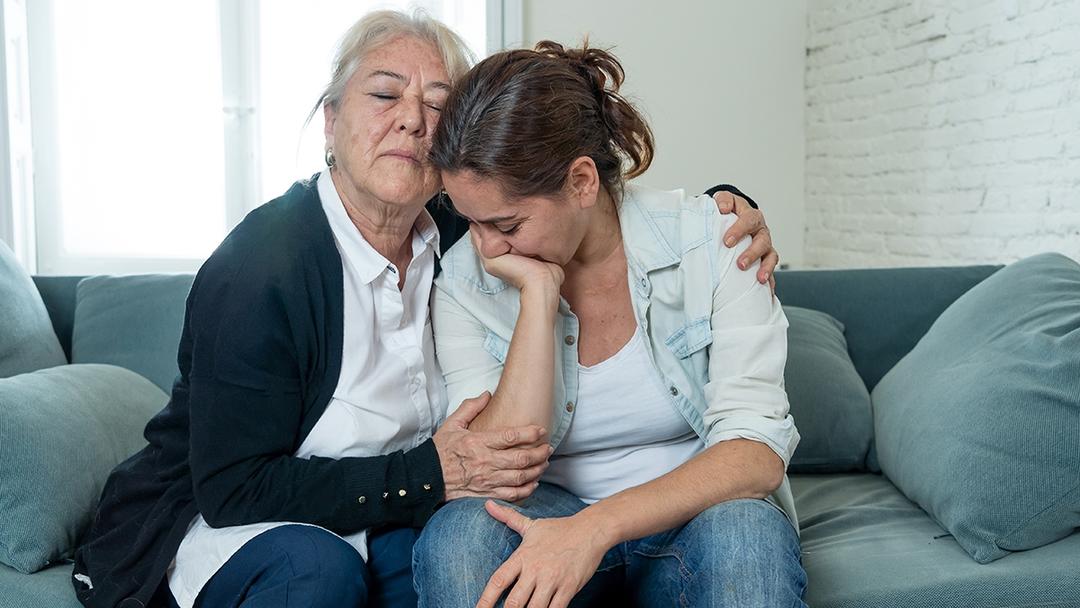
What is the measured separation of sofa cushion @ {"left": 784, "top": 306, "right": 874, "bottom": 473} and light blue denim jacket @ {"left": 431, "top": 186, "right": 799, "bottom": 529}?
2.02 feet

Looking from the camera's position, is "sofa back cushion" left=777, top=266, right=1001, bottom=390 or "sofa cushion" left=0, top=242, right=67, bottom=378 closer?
"sofa cushion" left=0, top=242, right=67, bottom=378

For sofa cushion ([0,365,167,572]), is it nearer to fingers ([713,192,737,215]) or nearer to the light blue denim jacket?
the light blue denim jacket

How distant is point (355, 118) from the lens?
1623 mm

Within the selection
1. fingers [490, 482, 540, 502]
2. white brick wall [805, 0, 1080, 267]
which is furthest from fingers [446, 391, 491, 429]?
white brick wall [805, 0, 1080, 267]

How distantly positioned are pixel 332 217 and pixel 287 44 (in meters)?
2.97

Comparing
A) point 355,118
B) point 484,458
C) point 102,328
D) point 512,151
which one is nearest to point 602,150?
point 512,151

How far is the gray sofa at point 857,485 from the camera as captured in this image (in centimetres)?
166

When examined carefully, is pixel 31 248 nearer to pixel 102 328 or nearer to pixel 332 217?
pixel 102 328

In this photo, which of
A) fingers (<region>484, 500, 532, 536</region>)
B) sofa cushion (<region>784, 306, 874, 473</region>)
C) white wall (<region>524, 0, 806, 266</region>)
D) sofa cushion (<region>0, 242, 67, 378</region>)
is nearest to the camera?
fingers (<region>484, 500, 532, 536</region>)

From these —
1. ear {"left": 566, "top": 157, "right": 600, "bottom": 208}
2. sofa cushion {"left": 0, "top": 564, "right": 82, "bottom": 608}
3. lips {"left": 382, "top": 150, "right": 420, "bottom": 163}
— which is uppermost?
lips {"left": 382, "top": 150, "right": 420, "bottom": 163}

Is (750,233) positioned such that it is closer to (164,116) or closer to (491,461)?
(491,461)

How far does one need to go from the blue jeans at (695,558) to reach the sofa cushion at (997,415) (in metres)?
0.55

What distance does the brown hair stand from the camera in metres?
1.49

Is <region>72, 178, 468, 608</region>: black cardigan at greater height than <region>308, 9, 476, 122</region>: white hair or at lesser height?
lesser
